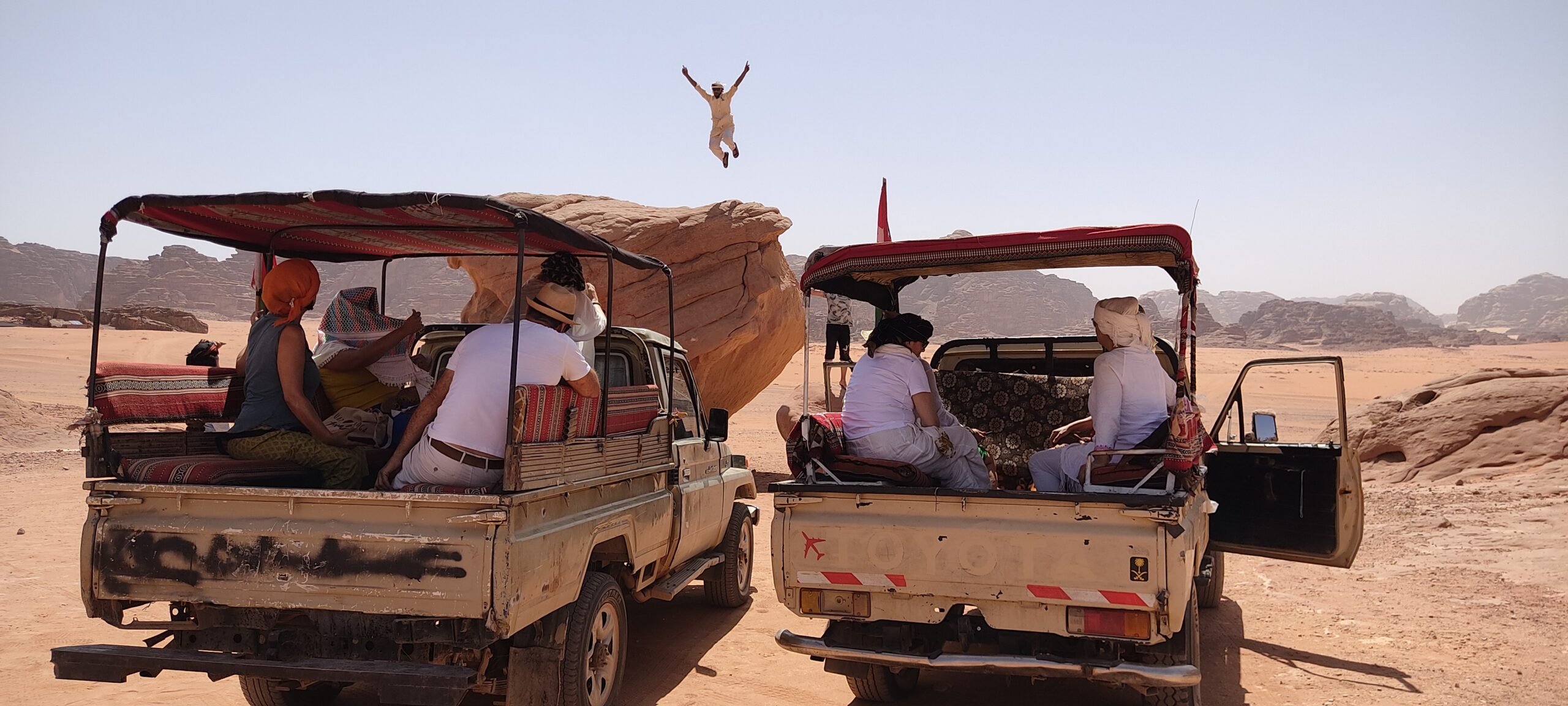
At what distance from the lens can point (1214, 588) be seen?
7.27 m

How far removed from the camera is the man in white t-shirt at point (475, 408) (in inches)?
176

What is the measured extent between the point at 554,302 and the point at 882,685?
2.64 meters

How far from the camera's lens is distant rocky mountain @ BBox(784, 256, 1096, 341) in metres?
123

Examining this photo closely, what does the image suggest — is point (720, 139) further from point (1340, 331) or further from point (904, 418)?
point (1340, 331)

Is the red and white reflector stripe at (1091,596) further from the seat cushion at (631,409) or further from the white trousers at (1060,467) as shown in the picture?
the seat cushion at (631,409)

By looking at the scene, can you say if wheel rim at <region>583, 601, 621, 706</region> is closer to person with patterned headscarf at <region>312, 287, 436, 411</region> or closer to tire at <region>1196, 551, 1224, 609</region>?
person with patterned headscarf at <region>312, 287, 436, 411</region>

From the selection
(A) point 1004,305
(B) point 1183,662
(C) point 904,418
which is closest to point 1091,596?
(B) point 1183,662

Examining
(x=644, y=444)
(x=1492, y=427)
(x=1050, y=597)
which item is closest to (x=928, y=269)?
(x=644, y=444)

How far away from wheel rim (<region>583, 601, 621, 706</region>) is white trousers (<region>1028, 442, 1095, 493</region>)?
7.51ft

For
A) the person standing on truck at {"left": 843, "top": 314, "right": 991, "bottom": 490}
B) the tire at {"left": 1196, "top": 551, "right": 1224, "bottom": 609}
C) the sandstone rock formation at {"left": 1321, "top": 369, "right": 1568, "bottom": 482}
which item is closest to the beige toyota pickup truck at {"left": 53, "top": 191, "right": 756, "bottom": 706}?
the person standing on truck at {"left": 843, "top": 314, "right": 991, "bottom": 490}

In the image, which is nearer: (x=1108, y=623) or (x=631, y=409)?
(x=1108, y=623)

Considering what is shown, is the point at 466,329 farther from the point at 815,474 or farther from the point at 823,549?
the point at 823,549

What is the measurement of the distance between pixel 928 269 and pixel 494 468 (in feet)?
9.60

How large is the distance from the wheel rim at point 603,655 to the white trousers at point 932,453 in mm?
1517
